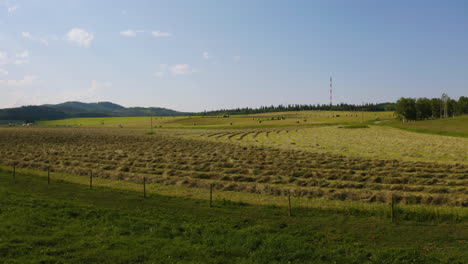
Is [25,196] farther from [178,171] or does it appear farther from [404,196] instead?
[404,196]

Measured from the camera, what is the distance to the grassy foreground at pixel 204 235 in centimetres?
1322

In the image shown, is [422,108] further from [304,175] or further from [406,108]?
[304,175]

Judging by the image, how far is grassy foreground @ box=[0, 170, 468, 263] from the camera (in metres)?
13.2

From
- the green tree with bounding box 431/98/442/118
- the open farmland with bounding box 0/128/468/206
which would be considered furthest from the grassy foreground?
the green tree with bounding box 431/98/442/118

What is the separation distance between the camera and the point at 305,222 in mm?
17969

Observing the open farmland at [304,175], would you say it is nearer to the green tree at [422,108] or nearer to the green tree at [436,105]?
the green tree at [422,108]

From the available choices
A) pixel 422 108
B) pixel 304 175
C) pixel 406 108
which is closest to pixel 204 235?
pixel 304 175

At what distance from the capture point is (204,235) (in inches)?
611

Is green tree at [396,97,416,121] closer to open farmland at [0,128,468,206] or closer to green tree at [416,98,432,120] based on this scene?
green tree at [416,98,432,120]

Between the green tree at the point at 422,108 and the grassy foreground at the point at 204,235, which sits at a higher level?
the green tree at the point at 422,108

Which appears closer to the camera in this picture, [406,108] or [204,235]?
[204,235]

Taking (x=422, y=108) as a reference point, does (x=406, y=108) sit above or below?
below

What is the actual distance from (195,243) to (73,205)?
9.52 metres

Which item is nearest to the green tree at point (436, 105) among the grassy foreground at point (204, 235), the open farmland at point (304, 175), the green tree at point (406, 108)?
the green tree at point (406, 108)
